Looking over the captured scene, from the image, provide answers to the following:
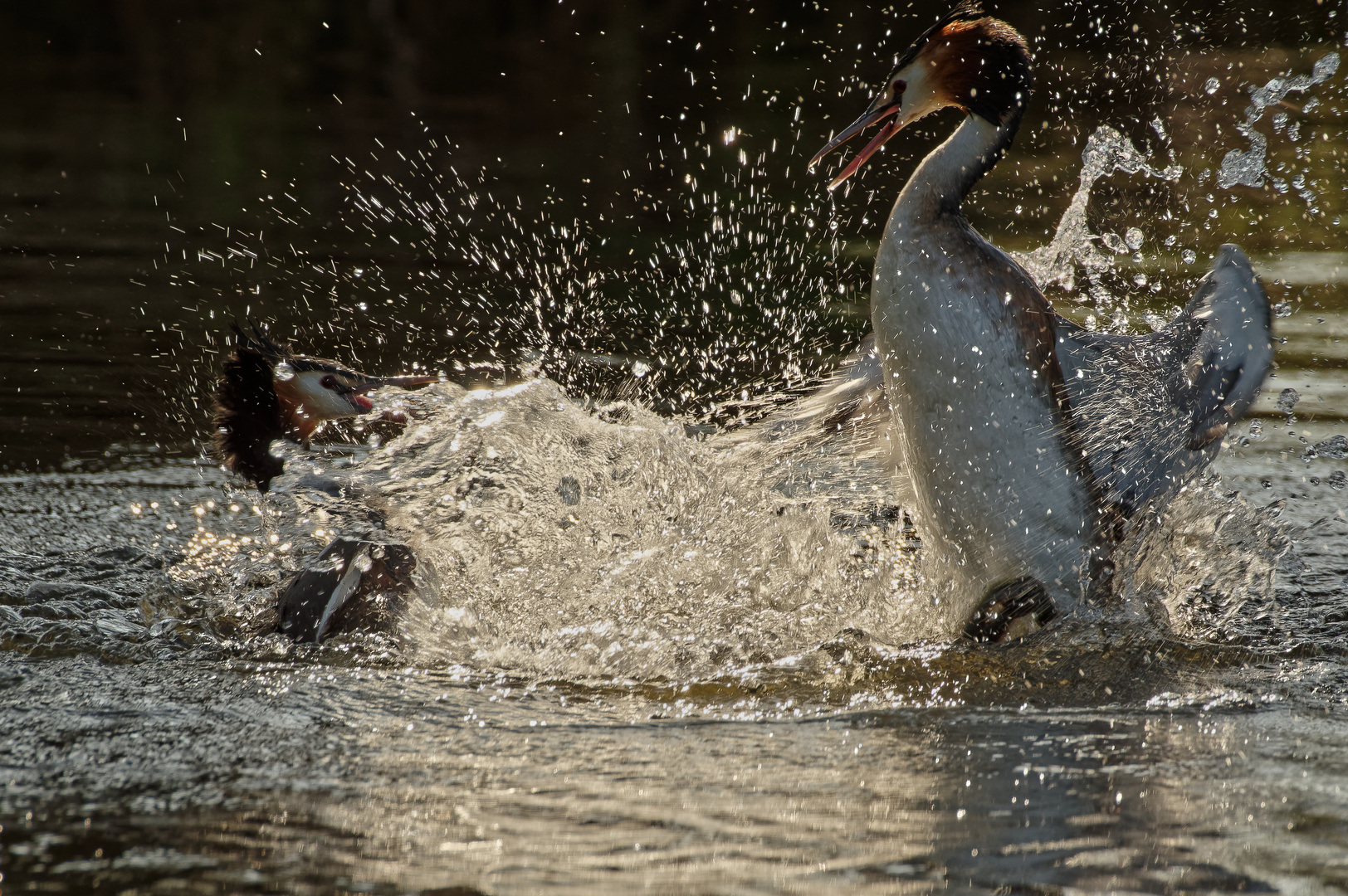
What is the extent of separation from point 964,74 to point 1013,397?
1167 mm

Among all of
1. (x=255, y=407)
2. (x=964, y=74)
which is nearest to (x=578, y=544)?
(x=255, y=407)

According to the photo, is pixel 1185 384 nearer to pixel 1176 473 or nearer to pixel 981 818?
pixel 1176 473

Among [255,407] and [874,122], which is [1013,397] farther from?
[255,407]

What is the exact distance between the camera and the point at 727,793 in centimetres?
252

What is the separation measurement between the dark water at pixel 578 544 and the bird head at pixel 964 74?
1324mm

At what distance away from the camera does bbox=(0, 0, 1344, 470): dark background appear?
262 inches

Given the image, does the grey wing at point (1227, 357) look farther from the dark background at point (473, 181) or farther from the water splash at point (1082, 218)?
the dark background at point (473, 181)


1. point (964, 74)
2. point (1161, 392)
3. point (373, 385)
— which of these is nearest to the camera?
point (1161, 392)

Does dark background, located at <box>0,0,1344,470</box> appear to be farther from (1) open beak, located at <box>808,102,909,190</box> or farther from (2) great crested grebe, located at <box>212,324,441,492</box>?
(1) open beak, located at <box>808,102,909,190</box>

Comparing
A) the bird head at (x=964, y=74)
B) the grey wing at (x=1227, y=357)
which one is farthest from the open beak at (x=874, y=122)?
the grey wing at (x=1227, y=357)

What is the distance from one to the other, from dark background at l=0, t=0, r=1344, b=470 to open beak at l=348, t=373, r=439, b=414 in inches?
49.2

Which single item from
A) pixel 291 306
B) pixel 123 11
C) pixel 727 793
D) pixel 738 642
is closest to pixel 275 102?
pixel 123 11

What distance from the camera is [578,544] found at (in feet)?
14.0

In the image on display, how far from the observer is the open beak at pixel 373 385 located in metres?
4.75
